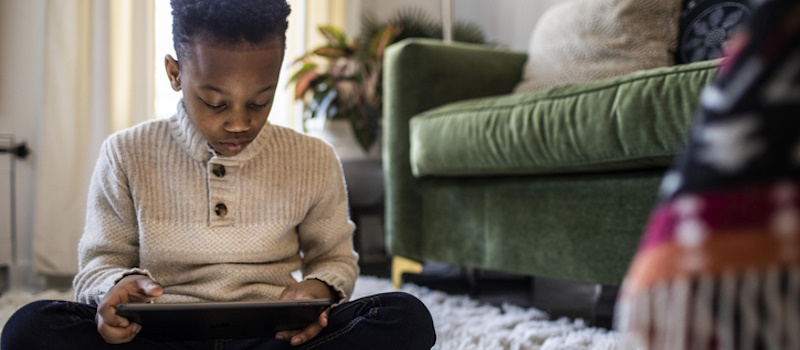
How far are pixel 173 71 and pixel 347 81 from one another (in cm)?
159

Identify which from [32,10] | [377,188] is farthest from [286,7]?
[377,188]

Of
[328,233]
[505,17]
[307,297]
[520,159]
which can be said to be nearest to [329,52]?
[505,17]

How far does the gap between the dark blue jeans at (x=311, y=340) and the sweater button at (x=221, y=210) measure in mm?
152

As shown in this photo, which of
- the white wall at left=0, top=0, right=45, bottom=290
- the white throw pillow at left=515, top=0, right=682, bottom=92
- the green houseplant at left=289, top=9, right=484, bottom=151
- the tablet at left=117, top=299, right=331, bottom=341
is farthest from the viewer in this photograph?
the green houseplant at left=289, top=9, right=484, bottom=151

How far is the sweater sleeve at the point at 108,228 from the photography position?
87 cm

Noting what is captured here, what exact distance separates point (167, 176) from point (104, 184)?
8cm

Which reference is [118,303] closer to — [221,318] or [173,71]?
[221,318]

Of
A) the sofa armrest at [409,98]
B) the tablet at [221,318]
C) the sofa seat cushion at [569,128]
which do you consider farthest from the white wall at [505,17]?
the tablet at [221,318]

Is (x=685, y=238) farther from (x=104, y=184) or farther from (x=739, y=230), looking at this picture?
(x=104, y=184)

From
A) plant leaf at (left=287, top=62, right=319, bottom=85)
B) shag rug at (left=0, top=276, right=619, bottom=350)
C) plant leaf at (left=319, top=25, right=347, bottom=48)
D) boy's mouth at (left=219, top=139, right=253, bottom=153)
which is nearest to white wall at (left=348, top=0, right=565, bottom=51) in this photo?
plant leaf at (left=319, top=25, right=347, bottom=48)

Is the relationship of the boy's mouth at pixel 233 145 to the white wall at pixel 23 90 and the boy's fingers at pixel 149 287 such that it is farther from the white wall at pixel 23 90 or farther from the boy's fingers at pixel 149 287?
the white wall at pixel 23 90

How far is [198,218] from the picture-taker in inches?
35.4

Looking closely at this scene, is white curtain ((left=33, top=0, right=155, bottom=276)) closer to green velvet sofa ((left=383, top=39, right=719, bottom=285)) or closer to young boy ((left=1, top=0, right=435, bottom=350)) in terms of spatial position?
green velvet sofa ((left=383, top=39, right=719, bottom=285))

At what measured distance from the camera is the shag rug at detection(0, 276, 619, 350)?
3.55 feet
